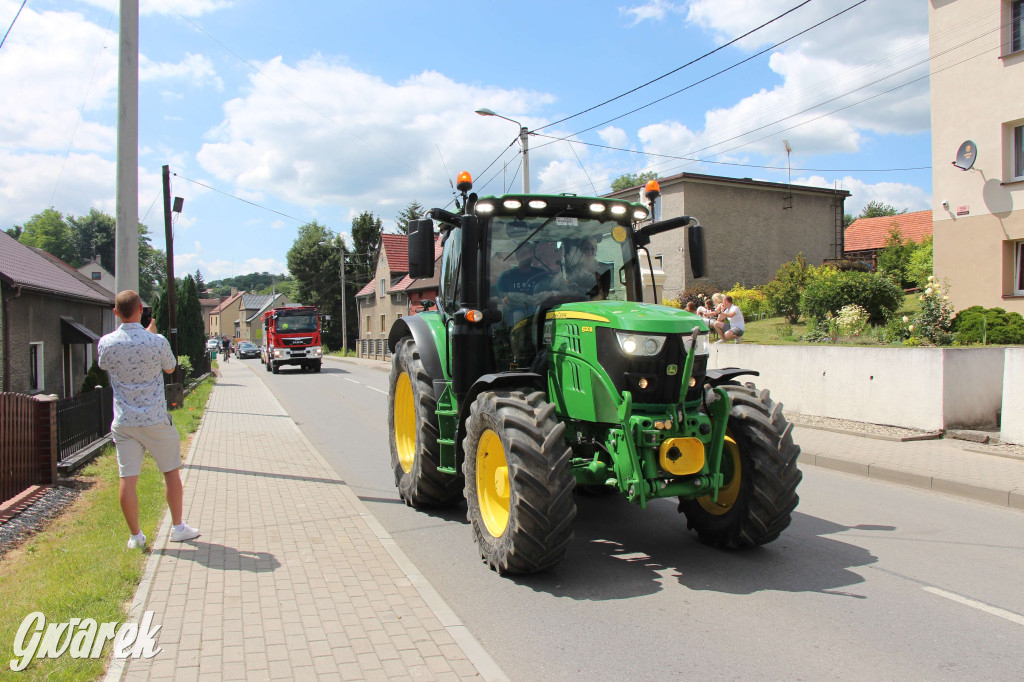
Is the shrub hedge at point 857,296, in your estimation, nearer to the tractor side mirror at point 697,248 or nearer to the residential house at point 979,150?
the residential house at point 979,150

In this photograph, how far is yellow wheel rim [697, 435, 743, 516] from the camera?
17.6 ft

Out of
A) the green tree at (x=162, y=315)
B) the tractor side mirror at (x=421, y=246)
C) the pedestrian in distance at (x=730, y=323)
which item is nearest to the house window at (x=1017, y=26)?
the pedestrian in distance at (x=730, y=323)

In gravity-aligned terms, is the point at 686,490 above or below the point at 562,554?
above

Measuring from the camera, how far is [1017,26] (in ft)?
51.7

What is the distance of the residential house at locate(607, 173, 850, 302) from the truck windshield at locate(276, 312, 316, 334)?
1559 cm

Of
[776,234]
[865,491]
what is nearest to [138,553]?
[865,491]

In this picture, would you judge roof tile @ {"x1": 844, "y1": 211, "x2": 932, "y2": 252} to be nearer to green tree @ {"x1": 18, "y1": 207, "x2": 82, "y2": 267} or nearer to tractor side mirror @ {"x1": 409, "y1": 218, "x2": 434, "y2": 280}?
tractor side mirror @ {"x1": 409, "y1": 218, "x2": 434, "y2": 280}

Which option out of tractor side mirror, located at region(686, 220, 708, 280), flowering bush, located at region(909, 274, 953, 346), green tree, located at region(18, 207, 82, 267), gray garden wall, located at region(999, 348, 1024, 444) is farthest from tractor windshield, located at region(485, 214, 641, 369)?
green tree, located at region(18, 207, 82, 267)

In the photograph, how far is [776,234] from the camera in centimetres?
3291

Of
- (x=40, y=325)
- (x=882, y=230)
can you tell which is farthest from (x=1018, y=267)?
(x=882, y=230)

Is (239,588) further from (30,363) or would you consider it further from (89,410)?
(30,363)

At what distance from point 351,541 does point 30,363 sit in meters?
14.0

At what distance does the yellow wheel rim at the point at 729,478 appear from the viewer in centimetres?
537

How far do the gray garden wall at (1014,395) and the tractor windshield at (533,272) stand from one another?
21.2ft
